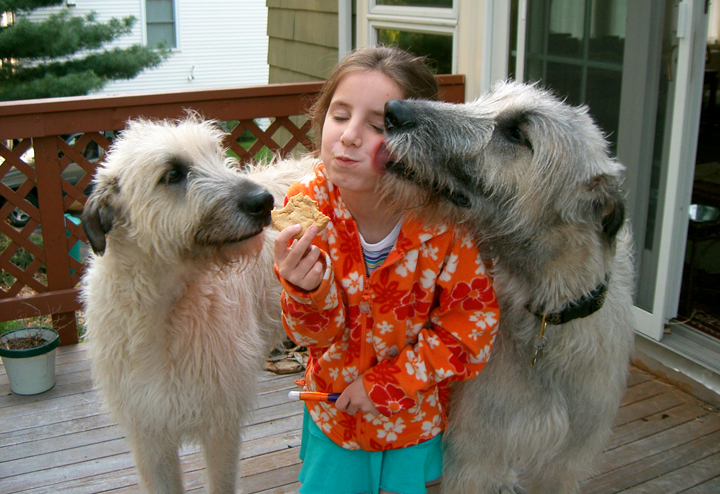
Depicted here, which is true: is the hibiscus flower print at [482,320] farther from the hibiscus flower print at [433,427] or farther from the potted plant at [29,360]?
the potted plant at [29,360]

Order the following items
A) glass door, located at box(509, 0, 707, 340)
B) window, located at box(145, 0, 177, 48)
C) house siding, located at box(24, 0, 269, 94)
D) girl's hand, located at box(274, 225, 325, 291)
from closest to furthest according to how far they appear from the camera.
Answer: girl's hand, located at box(274, 225, 325, 291)
glass door, located at box(509, 0, 707, 340)
window, located at box(145, 0, 177, 48)
house siding, located at box(24, 0, 269, 94)

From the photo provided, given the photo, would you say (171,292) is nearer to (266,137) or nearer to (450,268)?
(450,268)

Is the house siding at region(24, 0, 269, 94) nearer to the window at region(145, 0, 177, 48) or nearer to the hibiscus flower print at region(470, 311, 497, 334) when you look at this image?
the window at region(145, 0, 177, 48)

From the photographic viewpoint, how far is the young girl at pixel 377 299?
182 cm

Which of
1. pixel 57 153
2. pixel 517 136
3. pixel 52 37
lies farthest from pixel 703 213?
pixel 52 37

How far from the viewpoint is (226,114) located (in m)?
4.14

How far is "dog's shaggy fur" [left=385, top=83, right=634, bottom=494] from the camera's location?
174 cm

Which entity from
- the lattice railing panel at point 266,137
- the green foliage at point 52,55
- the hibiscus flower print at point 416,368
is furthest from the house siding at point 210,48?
the hibiscus flower print at point 416,368

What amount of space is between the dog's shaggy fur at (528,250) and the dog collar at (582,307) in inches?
0.7

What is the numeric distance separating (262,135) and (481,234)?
2862 millimetres

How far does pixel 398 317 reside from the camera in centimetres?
191

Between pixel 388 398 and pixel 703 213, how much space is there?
3.71 m

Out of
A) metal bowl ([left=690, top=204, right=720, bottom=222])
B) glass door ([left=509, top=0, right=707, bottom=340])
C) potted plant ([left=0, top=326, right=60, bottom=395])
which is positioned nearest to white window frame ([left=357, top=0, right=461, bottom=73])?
glass door ([left=509, top=0, right=707, bottom=340])

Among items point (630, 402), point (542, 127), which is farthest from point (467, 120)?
point (630, 402)
